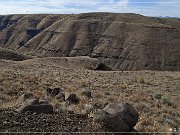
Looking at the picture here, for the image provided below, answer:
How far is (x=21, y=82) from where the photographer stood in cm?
1953

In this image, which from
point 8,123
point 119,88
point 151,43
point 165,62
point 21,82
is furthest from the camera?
point 151,43

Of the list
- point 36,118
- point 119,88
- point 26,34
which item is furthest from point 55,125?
point 26,34

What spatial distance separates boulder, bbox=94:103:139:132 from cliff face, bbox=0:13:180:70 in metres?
104

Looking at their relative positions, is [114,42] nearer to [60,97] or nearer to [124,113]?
[60,97]

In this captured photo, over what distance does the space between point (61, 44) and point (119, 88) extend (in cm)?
11957

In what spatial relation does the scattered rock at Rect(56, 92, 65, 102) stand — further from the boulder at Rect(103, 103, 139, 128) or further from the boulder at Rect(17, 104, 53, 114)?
the boulder at Rect(103, 103, 139, 128)

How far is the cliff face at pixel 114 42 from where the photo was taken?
388 ft

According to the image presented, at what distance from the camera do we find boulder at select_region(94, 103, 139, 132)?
9469mm

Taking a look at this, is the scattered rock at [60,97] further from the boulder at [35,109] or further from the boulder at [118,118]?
the boulder at [118,118]

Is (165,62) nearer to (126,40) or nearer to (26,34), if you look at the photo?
(126,40)

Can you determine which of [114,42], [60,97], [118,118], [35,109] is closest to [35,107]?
[35,109]

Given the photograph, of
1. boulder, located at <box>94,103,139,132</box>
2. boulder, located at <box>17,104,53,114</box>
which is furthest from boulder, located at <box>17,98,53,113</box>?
boulder, located at <box>94,103,139,132</box>

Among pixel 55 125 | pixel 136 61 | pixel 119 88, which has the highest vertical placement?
pixel 55 125

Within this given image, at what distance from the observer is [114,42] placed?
5256 inches
